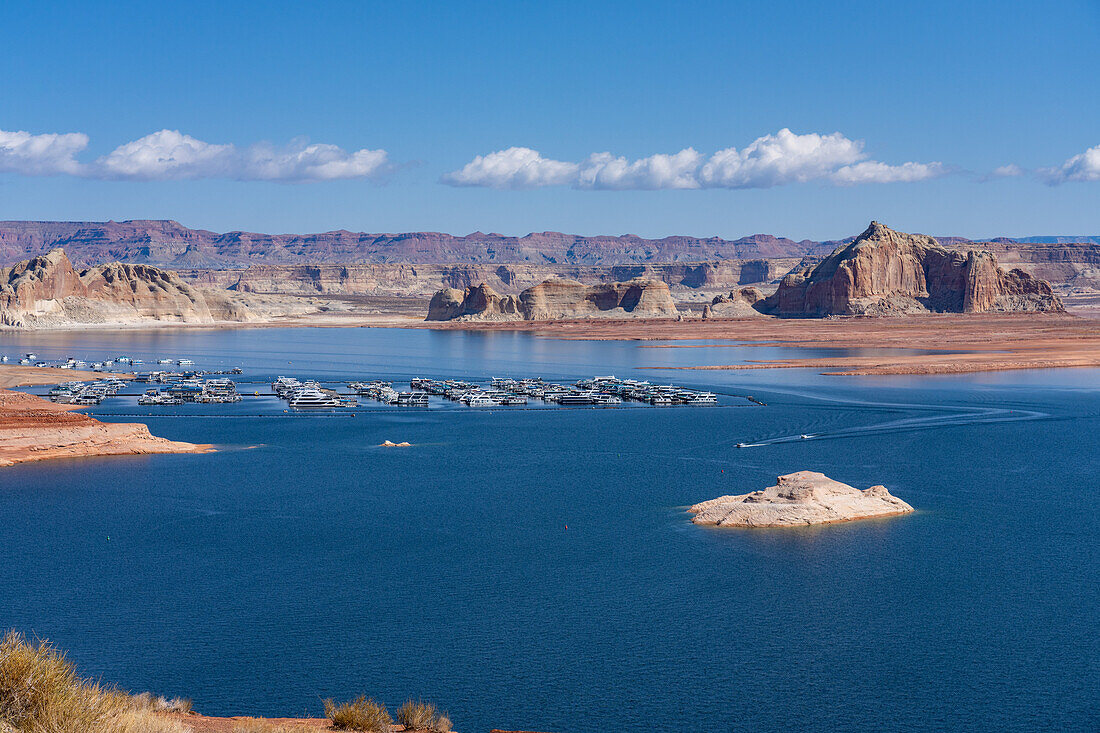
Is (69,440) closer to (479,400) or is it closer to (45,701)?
(479,400)

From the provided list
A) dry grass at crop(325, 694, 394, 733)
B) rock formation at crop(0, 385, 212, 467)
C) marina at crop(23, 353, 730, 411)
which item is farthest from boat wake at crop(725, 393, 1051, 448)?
dry grass at crop(325, 694, 394, 733)

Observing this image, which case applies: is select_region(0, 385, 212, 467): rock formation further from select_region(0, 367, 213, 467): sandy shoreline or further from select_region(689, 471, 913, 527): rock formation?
select_region(689, 471, 913, 527): rock formation

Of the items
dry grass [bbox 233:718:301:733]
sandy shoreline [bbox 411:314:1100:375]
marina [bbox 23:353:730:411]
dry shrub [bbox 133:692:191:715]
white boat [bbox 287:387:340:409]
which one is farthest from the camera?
sandy shoreline [bbox 411:314:1100:375]

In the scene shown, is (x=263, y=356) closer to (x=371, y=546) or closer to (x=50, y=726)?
(x=371, y=546)

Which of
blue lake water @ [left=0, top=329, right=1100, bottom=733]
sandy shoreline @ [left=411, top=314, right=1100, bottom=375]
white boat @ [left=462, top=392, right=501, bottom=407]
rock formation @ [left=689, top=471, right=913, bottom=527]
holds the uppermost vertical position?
A: sandy shoreline @ [left=411, top=314, right=1100, bottom=375]

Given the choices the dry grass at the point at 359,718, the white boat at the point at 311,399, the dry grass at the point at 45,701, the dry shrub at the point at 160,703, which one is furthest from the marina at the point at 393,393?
the dry grass at the point at 45,701

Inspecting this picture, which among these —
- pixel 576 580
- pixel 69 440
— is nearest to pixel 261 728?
pixel 576 580

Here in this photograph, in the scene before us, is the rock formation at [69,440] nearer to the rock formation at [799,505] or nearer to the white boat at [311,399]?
the white boat at [311,399]
